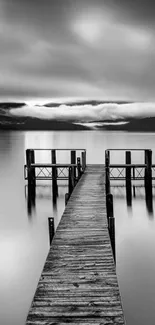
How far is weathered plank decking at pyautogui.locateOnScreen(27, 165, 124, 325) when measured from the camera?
3.75 meters

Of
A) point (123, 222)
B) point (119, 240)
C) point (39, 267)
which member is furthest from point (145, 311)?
point (123, 222)

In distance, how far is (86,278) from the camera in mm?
4703

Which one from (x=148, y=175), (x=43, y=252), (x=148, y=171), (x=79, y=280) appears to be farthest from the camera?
(x=148, y=175)

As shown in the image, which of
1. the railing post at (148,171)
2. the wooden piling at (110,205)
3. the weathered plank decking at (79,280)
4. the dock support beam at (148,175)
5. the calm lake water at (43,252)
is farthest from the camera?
the railing post at (148,171)

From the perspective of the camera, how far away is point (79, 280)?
15.2 feet

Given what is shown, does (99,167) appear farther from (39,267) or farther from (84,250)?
(84,250)

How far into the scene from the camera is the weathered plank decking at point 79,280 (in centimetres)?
375

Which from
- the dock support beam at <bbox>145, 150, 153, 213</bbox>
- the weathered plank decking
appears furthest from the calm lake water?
the weathered plank decking

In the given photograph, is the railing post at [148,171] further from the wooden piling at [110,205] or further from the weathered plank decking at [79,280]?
the weathered plank decking at [79,280]

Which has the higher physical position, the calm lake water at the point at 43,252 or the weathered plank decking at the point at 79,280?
the weathered plank decking at the point at 79,280

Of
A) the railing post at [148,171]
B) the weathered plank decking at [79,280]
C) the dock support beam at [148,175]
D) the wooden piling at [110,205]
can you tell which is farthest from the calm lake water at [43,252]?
the weathered plank decking at [79,280]

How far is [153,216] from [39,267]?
7003 millimetres

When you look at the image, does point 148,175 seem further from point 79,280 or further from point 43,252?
point 79,280

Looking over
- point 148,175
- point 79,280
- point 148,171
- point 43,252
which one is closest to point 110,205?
point 43,252
